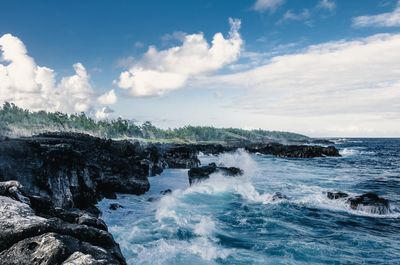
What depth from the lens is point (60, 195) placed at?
74.0 ft

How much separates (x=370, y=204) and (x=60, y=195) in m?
23.8

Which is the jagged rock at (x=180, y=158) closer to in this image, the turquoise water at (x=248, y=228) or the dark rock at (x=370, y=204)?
the turquoise water at (x=248, y=228)

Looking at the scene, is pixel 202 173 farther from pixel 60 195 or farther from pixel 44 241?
pixel 44 241

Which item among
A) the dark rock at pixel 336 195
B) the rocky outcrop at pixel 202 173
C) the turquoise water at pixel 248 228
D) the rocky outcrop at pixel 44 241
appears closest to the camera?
the rocky outcrop at pixel 44 241

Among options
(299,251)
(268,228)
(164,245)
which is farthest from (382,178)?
(164,245)

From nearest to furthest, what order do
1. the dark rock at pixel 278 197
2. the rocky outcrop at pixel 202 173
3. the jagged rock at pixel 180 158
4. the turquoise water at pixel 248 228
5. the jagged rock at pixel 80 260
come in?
the jagged rock at pixel 80 260 → the turquoise water at pixel 248 228 → the dark rock at pixel 278 197 → the rocky outcrop at pixel 202 173 → the jagged rock at pixel 180 158

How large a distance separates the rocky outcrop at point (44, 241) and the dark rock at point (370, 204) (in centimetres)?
2464

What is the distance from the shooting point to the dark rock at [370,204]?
2762cm

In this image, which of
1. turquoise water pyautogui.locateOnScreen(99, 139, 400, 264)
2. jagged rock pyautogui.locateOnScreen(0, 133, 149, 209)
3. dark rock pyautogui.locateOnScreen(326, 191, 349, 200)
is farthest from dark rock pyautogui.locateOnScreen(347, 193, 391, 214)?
jagged rock pyautogui.locateOnScreen(0, 133, 149, 209)

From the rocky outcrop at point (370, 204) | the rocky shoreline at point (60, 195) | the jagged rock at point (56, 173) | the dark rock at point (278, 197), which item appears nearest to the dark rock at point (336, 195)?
the rocky outcrop at point (370, 204)

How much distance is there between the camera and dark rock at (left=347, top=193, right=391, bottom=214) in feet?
90.6

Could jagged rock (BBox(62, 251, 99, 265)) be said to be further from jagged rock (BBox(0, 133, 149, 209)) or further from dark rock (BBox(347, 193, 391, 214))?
dark rock (BBox(347, 193, 391, 214))

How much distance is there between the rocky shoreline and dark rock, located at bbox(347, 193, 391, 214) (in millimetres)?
16344

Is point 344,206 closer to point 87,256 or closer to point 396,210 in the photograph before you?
point 396,210
